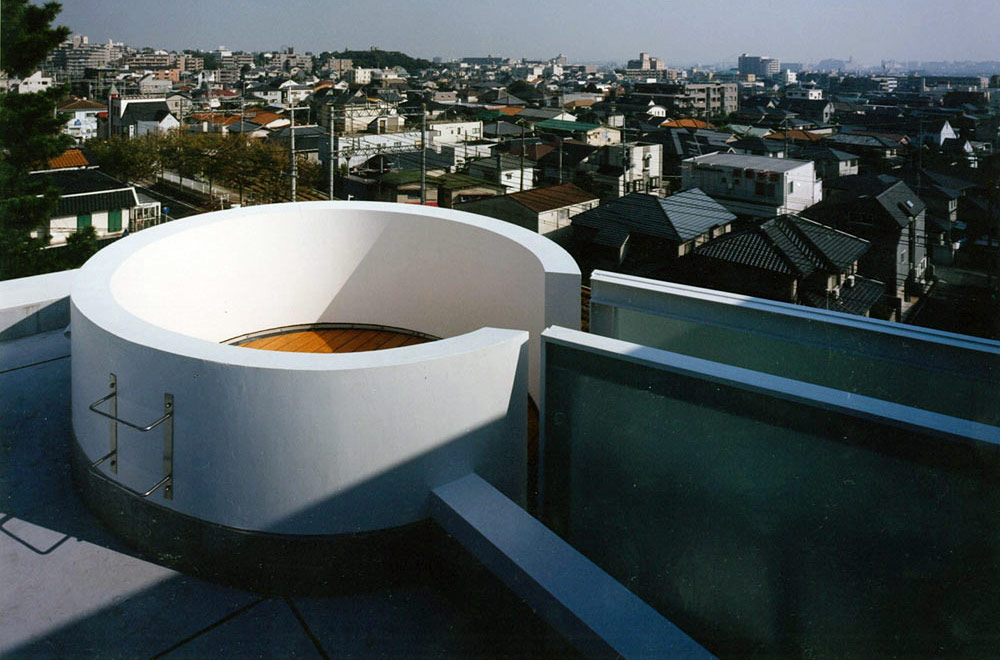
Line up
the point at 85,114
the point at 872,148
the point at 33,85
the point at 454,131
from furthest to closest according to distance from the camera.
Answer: the point at 454,131, the point at 85,114, the point at 872,148, the point at 33,85

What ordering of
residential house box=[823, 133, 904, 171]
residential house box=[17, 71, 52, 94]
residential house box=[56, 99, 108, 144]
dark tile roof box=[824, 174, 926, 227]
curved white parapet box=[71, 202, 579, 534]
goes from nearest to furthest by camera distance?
1. curved white parapet box=[71, 202, 579, 534]
2. residential house box=[17, 71, 52, 94]
3. dark tile roof box=[824, 174, 926, 227]
4. residential house box=[823, 133, 904, 171]
5. residential house box=[56, 99, 108, 144]

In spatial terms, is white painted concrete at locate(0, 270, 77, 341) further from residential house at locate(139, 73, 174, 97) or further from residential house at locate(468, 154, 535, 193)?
residential house at locate(139, 73, 174, 97)

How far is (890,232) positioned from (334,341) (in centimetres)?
1587

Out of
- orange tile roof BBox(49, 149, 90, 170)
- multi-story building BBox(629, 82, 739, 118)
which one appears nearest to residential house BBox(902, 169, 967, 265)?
orange tile roof BBox(49, 149, 90, 170)

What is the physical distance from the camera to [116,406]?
8.29ft

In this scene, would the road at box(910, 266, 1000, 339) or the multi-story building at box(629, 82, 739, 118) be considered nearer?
the road at box(910, 266, 1000, 339)

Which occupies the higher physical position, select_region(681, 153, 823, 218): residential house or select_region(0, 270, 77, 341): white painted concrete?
select_region(681, 153, 823, 218): residential house

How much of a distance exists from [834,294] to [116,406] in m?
14.1

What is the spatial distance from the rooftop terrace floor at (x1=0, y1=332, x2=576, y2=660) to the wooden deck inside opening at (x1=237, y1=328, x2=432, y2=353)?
1540 millimetres

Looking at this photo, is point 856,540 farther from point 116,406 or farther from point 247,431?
point 116,406

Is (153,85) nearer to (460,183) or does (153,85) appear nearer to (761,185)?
(460,183)

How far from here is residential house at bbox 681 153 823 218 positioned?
1952 cm

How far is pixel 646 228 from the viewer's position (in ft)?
56.4

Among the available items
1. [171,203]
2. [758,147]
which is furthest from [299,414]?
[758,147]
